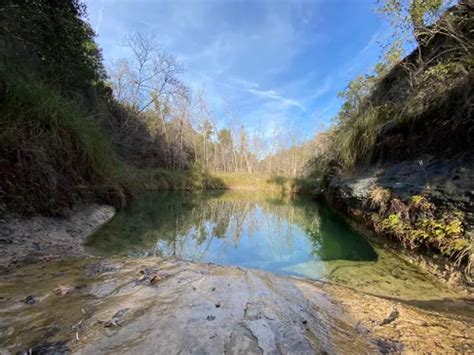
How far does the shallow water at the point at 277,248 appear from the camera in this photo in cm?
252

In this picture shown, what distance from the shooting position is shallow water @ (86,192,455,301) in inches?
99.2

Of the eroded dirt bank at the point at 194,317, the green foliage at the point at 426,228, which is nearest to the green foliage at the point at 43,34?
the eroded dirt bank at the point at 194,317

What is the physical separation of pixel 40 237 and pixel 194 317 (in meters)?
2.10

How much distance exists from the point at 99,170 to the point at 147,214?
1435mm

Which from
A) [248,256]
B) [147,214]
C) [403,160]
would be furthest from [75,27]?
[403,160]

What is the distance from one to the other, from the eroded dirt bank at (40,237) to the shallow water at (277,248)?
0.63 feet

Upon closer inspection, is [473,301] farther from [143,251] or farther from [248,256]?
[143,251]

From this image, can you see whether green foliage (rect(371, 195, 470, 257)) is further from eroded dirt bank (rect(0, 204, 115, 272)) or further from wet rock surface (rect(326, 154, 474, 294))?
eroded dirt bank (rect(0, 204, 115, 272))

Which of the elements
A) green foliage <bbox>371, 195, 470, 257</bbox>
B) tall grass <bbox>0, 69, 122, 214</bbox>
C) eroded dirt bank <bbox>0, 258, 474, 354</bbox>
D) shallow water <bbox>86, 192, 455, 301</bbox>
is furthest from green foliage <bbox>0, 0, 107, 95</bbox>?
green foliage <bbox>371, 195, 470, 257</bbox>

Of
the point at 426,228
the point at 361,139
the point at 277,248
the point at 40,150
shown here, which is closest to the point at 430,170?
the point at 426,228

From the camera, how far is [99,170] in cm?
446

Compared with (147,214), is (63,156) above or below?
above

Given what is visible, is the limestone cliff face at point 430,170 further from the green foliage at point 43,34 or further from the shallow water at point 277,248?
the green foliage at point 43,34

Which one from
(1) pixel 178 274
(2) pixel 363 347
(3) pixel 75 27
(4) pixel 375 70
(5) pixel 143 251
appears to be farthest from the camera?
(4) pixel 375 70
